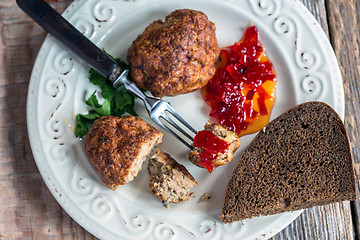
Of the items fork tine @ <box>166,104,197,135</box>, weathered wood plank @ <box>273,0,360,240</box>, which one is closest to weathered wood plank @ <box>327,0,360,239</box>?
weathered wood plank @ <box>273,0,360,240</box>

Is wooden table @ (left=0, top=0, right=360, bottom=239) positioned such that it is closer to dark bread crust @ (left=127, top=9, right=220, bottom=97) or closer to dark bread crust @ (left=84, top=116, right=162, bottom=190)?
dark bread crust @ (left=84, top=116, right=162, bottom=190)

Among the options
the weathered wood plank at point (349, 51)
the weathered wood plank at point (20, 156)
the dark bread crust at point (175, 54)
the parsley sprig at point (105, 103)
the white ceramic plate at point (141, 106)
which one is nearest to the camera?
the dark bread crust at point (175, 54)

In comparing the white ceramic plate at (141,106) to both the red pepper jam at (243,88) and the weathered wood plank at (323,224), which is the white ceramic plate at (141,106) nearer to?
the red pepper jam at (243,88)

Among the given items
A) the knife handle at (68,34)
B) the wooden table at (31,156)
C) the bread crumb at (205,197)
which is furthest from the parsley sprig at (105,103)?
the bread crumb at (205,197)

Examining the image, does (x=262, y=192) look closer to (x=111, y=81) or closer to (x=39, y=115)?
(x=111, y=81)

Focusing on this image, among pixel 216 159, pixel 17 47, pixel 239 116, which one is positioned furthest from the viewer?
pixel 17 47

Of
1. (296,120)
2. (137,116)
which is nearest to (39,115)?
(137,116)
